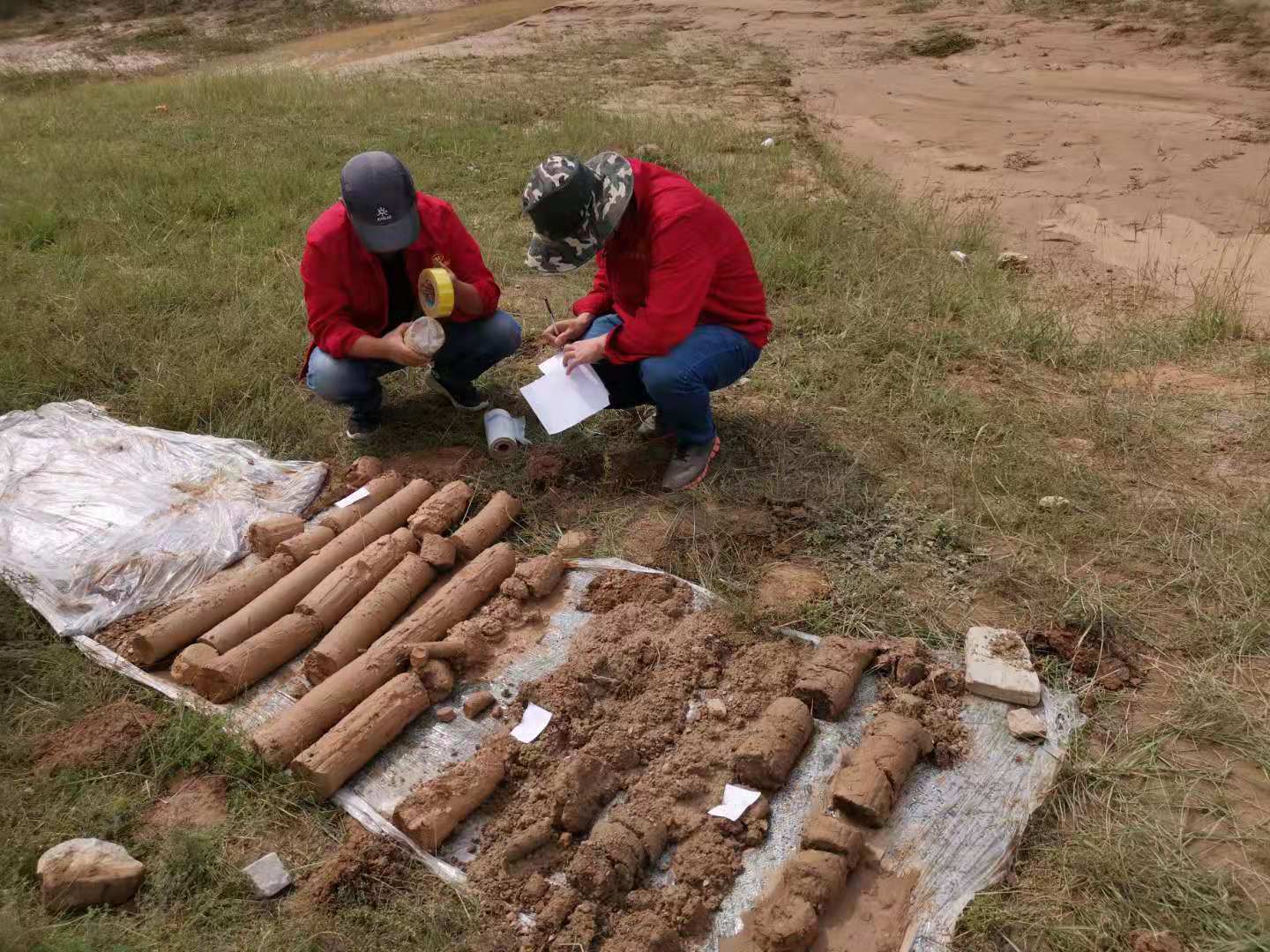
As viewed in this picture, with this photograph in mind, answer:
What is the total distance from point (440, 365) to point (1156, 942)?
3.54 m

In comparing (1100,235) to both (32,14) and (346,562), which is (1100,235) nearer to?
(346,562)

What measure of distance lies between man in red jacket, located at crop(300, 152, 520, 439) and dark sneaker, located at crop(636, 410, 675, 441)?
75cm

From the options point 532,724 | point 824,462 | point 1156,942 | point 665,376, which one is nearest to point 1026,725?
point 1156,942

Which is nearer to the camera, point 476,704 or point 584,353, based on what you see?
point 476,704

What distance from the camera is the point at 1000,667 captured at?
283 centimetres

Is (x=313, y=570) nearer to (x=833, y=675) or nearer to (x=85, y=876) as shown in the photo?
(x=85, y=876)

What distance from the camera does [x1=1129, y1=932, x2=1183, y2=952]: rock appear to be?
6.94ft

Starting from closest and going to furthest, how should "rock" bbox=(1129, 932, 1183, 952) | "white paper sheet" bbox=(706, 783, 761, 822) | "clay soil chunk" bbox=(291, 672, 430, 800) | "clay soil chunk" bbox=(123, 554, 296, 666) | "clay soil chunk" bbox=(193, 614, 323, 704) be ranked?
"rock" bbox=(1129, 932, 1183, 952), "white paper sheet" bbox=(706, 783, 761, 822), "clay soil chunk" bbox=(291, 672, 430, 800), "clay soil chunk" bbox=(193, 614, 323, 704), "clay soil chunk" bbox=(123, 554, 296, 666)

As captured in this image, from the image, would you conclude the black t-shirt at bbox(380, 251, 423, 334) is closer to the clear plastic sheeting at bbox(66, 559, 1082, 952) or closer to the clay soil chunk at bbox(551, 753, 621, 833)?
the clear plastic sheeting at bbox(66, 559, 1082, 952)

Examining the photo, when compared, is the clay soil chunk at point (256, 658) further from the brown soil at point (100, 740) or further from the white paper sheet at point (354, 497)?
the white paper sheet at point (354, 497)

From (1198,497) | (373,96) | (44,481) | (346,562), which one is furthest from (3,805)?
(373,96)

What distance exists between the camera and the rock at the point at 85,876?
234 cm

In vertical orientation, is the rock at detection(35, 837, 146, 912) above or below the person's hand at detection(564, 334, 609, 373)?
below

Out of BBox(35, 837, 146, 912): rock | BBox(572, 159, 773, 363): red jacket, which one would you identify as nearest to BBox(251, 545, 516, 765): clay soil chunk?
BBox(35, 837, 146, 912): rock
